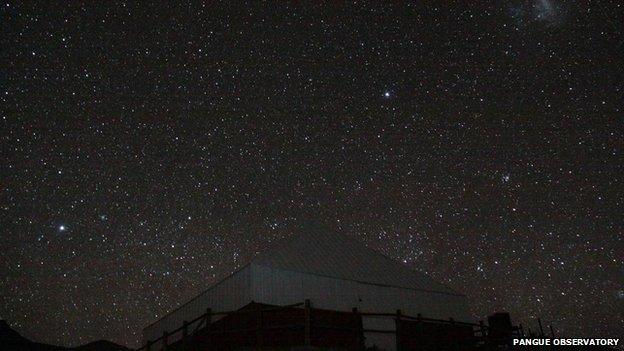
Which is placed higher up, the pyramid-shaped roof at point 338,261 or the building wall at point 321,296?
the pyramid-shaped roof at point 338,261

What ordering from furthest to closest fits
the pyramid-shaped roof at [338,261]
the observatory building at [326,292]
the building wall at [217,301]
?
the pyramid-shaped roof at [338,261]
the building wall at [217,301]
the observatory building at [326,292]

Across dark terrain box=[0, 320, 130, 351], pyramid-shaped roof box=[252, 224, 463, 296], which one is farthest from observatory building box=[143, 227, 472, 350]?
dark terrain box=[0, 320, 130, 351]

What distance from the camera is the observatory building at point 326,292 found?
17.0m

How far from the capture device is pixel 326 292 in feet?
62.1

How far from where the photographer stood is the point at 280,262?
1903 cm

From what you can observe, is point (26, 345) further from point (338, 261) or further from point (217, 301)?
point (338, 261)

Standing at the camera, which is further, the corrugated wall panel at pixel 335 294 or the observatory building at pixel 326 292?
the corrugated wall panel at pixel 335 294

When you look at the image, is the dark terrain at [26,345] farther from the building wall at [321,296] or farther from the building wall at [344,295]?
the building wall at [344,295]

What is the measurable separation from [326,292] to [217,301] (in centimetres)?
442

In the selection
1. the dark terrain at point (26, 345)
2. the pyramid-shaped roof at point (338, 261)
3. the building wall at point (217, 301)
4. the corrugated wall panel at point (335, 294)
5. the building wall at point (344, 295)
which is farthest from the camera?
the dark terrain at point (26, 345)

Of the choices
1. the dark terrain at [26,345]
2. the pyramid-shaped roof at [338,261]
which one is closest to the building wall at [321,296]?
the pyramid-shaped roof at [338,261]

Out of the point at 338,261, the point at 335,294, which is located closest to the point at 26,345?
the point at 338,261

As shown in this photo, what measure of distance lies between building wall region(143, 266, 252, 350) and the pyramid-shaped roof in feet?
3.44

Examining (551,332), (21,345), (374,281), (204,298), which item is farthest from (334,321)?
(21,345)
